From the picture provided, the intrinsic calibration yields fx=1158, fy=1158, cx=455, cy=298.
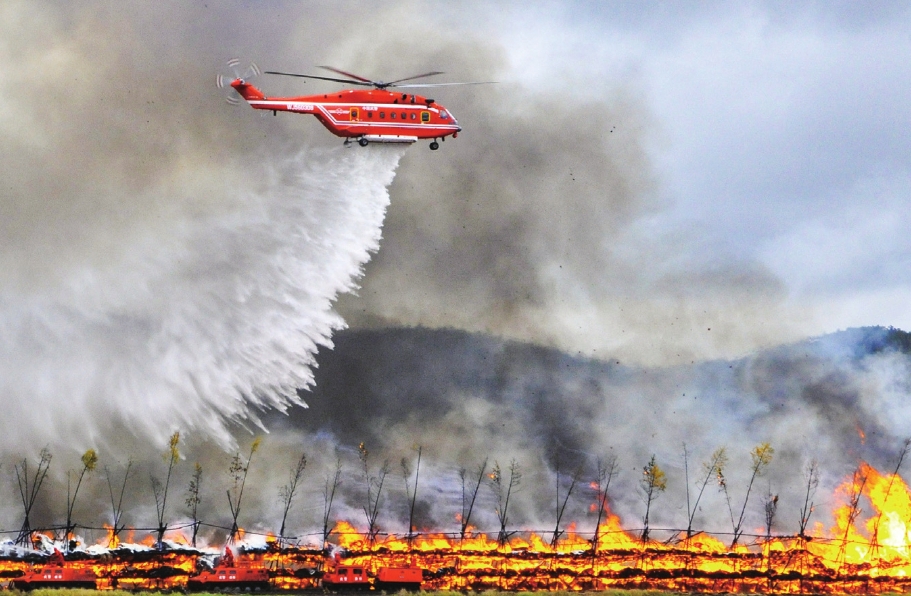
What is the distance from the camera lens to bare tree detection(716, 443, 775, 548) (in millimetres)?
131125

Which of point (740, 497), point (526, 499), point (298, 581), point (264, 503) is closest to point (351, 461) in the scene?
point (264, 503)

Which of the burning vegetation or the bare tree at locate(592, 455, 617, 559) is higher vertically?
the bare tree at locate(592, 455, 617, 559)

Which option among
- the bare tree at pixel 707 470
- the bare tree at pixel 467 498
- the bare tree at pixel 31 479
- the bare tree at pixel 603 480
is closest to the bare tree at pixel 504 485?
the bare tree at pixel 467 498

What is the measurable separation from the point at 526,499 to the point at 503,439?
1028 cm

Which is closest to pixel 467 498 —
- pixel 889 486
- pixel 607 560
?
pixel 607 560

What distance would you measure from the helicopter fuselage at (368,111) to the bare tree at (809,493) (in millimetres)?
62208

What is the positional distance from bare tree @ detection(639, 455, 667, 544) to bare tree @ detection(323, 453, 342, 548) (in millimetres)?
34642

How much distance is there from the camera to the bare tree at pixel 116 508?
119225 mm

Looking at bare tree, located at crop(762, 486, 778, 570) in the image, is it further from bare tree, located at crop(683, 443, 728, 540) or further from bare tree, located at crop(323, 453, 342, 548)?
bare tree, located at crop(323, 453, 342, 548)

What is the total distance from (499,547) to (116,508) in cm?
4142

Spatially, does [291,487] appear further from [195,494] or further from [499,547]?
Result: [499,547]

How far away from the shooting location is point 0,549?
110 metres

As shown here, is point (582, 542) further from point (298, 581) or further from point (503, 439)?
point (298, 581)

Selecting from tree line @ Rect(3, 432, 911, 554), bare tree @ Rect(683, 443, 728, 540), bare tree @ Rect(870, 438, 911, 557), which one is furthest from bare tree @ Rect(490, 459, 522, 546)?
bare tree @ Rect(870, 438, 911, 557)
